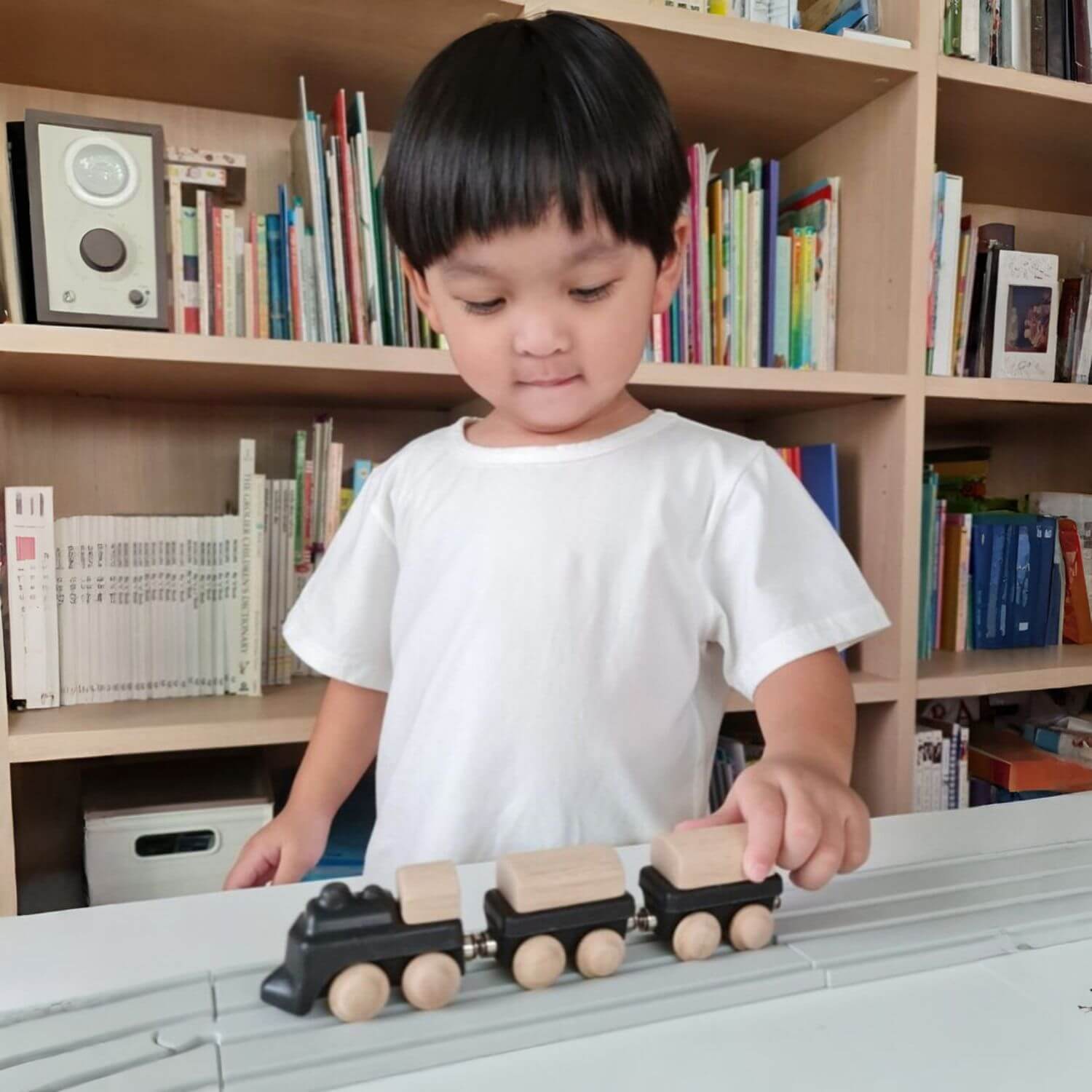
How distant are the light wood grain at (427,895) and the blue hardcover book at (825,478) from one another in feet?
3.47

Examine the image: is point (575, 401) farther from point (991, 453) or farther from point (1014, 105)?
point (991, 453)

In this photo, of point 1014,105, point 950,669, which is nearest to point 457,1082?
point 950,669

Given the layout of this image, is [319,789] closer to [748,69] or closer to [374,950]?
[374,950]

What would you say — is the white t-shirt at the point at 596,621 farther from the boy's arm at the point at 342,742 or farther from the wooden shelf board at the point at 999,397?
the wooden shelf board at the point at 999,397

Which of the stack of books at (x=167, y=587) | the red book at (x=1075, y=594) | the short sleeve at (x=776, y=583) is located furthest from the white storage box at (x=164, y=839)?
the red book at (x=1075, y=594)

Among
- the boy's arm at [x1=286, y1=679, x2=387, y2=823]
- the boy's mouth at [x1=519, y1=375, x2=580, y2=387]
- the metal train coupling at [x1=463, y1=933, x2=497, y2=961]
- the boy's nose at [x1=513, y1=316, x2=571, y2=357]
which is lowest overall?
the boy's arm at [x1=286, y1=679, x2=387, y2=823]

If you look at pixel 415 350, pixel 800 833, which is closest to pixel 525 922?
pixel 800 833

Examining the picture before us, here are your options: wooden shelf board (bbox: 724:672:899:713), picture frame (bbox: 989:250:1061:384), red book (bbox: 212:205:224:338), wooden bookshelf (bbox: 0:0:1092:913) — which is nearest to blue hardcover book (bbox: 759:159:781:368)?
wooden bookshelf (bbox: 0:0:1092:913)

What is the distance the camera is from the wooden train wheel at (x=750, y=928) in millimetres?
364

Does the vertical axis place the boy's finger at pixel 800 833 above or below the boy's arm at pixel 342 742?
above

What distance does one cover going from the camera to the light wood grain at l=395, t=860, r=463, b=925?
1.07 ft

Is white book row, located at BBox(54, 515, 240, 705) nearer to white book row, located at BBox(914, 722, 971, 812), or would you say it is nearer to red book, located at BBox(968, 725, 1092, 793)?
white book row, located at BBox(914, 722, 971, 812)

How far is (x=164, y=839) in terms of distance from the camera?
3.62 ft

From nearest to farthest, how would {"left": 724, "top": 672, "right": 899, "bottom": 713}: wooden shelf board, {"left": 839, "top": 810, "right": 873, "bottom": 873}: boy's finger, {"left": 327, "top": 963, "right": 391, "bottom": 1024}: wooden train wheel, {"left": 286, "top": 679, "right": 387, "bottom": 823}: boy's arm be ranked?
{"left": 327, "top": 963, "right": 391, "bottom": 1024}: wooden train wheel → {"left": 839, "top": 810, "right": 873, "bottom": 873}: boy's finger → {"left": 286, "top": 679, "right": 387, "bottom": 823}: boy's arm → {"left": 724, "top": 672, "right": 899, "bottom": 713}: wooden shelf board
